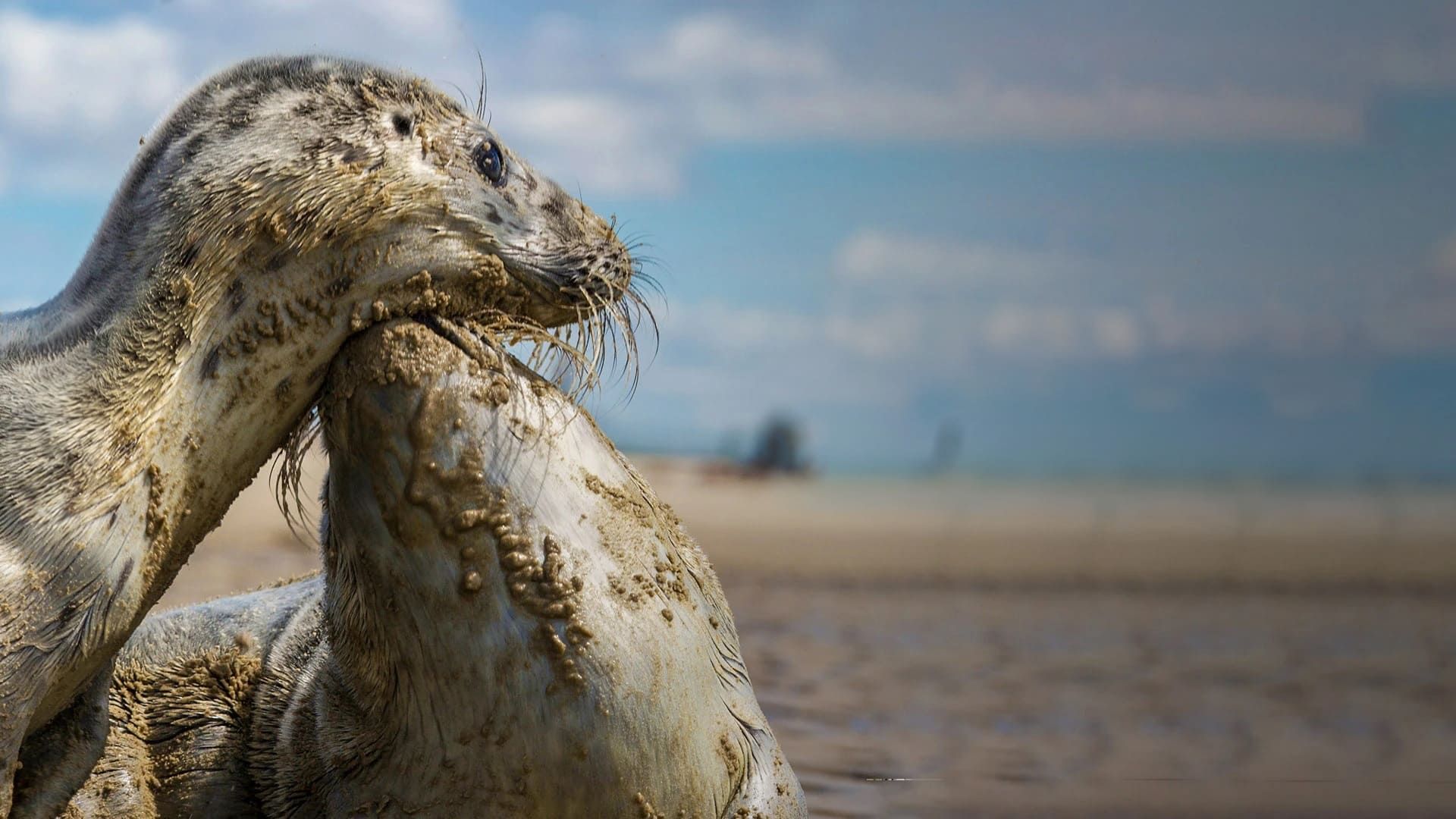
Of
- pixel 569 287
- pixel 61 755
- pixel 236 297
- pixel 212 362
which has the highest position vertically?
pixel 569 287

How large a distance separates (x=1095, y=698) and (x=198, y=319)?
738cm

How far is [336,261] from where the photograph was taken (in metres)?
3.05

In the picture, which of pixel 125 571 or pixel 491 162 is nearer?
pixel 125 571

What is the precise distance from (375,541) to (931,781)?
3998 mm

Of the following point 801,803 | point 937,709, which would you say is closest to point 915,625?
point 937,709

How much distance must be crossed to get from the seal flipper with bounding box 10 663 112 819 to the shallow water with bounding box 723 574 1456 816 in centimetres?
291

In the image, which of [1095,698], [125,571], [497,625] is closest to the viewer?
[125,571]

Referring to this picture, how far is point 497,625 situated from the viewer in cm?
308

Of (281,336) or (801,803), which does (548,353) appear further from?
(801,803)

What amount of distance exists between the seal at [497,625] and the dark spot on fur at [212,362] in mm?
255

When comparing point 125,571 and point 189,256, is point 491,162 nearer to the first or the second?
point 189,256

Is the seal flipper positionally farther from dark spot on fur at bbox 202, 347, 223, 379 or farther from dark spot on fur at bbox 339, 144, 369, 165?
dark spot on fur at bbox 339, 144, 369, 165

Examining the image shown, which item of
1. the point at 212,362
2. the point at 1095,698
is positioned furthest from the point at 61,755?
the point at 1095,698

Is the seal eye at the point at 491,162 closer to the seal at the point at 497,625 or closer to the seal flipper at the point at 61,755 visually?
the seal at the point at 497,625
